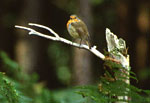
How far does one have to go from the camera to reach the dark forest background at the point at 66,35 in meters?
8.86

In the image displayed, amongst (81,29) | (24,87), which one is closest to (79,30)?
(81,29)

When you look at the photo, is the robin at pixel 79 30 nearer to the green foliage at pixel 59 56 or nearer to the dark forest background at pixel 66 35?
the dark forest background at pixel 66 35

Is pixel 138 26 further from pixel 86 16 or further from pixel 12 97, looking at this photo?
pixel 12 97

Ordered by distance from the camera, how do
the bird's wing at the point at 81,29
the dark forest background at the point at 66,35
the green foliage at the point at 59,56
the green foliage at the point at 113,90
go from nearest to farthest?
1. the green foliage at the point at 113,90
2. the bird's wing at the point at 81,29
3. the dark forest background at the point at 66,35
4. the green foliage at the point at 59,56

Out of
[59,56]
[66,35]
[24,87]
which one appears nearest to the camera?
[24,87]

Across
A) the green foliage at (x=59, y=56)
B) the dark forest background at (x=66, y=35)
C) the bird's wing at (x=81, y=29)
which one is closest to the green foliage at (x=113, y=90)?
the bird's wing at (x=81, y=29)

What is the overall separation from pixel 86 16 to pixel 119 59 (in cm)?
624

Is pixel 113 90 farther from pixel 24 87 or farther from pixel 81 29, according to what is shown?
pixel 24 87

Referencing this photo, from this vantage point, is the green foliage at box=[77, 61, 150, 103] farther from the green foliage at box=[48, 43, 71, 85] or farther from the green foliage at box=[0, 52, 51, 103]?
the green foliage at box=[48, 43, 71, 85]

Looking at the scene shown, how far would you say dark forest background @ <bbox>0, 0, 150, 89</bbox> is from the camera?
886 cm

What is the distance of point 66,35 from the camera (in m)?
14.0

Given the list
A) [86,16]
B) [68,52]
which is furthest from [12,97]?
[68,52]

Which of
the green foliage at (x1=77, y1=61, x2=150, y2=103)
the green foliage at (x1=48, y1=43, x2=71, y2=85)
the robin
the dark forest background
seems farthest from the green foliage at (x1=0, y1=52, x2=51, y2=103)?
the green foliage at (x1=48, y1=43, x2=71, y2=85)

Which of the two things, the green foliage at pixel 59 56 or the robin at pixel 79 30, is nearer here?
the robin at pixel 79 30
